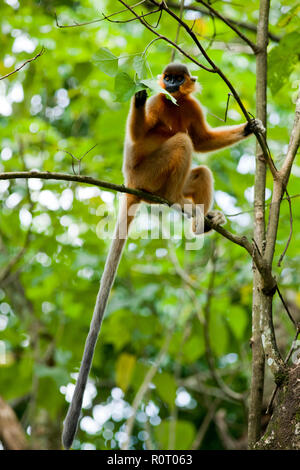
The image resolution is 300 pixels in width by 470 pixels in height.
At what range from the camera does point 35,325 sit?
23.9 feet

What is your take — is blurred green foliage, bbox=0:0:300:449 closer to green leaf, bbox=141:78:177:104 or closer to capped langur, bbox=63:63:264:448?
capped langur, bbox=63:63:264:448

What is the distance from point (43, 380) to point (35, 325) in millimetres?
1691

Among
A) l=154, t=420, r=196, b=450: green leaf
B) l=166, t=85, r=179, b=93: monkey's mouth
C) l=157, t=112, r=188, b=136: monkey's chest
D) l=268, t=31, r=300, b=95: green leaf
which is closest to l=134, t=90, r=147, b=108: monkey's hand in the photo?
l=166, t=85, r=179, b=93: monkey's mouth

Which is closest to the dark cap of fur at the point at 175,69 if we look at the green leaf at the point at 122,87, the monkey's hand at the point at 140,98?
the monkey's hand at the point at 140,98

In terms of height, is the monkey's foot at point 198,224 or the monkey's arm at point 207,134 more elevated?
the monkey's arm at point 207,134

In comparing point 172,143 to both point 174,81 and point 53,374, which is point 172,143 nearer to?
point 174,81

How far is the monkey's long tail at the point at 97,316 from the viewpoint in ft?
10.8

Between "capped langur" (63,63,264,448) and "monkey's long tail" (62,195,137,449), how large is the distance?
0.04 feet

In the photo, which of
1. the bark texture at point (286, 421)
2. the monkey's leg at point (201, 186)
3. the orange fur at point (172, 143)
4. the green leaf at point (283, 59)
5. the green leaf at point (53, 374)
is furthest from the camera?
the monkey's leg at point (201, 186)

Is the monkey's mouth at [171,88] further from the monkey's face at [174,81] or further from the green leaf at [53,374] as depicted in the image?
the green leaf at [53,374]

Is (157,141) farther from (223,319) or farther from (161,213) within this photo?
(223,319)

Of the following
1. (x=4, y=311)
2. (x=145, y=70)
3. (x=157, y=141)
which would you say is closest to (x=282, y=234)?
(x=157, y=141)

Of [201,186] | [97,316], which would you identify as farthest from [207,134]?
[97,316]

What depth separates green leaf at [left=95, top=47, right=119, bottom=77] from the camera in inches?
113
